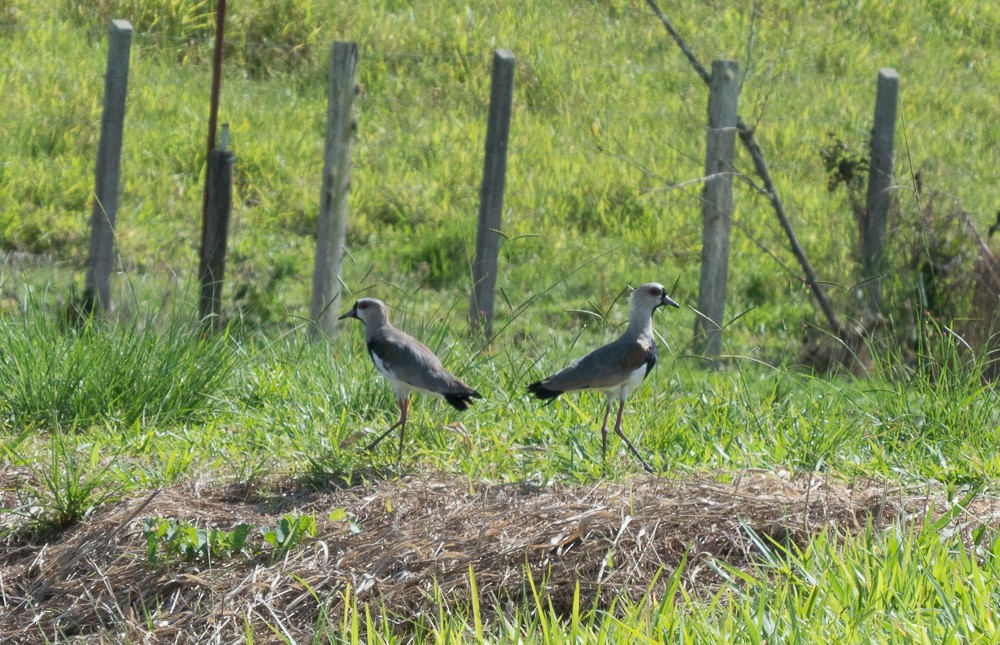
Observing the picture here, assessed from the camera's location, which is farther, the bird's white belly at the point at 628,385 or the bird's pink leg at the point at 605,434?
the bird's white belly at the point at 628,385

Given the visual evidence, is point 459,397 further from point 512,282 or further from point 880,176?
point 512,282

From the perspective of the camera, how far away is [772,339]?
801 cm

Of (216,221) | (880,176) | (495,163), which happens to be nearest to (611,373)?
(495,163)

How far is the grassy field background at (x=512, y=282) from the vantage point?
3715mm

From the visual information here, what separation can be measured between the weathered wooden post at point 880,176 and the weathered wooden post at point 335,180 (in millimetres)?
2896

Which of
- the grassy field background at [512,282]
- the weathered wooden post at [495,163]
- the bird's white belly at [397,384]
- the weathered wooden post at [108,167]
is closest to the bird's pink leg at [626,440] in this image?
the grassy field background at [512,282]

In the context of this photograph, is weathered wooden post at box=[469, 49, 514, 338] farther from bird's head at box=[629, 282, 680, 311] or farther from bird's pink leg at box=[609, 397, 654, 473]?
bird's pink leg at box=[609, 397, 654, 473]

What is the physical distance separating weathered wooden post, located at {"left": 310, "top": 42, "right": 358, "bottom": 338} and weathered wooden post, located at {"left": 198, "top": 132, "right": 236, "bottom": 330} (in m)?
0.52

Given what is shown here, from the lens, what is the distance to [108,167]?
6.54 m

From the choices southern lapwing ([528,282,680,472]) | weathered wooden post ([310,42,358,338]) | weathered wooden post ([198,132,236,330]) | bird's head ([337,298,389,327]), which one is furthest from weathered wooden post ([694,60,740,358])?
weathered wooden post ([198,132,236,330])

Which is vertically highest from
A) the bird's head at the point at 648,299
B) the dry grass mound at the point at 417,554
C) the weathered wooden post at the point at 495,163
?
the weathered wooden post at the point at 495,163

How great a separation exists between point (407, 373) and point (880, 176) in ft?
11.5

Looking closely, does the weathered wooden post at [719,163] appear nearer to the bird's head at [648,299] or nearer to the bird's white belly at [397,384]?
the bird's head at [648,299]

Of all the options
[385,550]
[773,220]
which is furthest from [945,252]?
[385,550]
